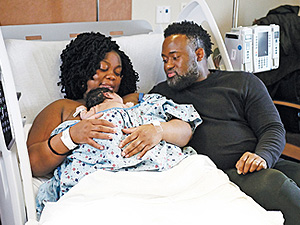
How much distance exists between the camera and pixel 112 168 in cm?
149

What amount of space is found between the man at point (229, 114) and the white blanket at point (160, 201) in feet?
0.60

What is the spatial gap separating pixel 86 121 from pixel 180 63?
605 mm

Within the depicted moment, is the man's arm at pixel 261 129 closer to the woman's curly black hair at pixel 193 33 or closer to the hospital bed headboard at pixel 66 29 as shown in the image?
the woman's curly black hair at pixel 193 33

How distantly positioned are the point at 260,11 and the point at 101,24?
5.20ft

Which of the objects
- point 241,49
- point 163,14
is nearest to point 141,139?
point 241,49

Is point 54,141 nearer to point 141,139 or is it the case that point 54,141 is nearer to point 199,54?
point 141,139

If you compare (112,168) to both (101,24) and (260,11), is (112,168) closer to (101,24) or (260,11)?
(101,24)

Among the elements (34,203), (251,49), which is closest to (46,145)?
(34,203)

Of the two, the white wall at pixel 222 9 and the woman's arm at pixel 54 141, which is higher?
the white wall at pixel 222 9

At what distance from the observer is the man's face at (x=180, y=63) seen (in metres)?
1.95

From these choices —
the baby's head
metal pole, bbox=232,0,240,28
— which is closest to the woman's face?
the baby's head

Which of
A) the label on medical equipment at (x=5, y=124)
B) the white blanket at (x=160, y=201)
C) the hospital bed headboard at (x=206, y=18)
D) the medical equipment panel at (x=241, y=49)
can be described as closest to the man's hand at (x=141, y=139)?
the white blanket at (x=160, y=201)

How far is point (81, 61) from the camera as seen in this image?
74.6 inches

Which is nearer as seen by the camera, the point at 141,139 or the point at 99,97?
the point at 141,139
